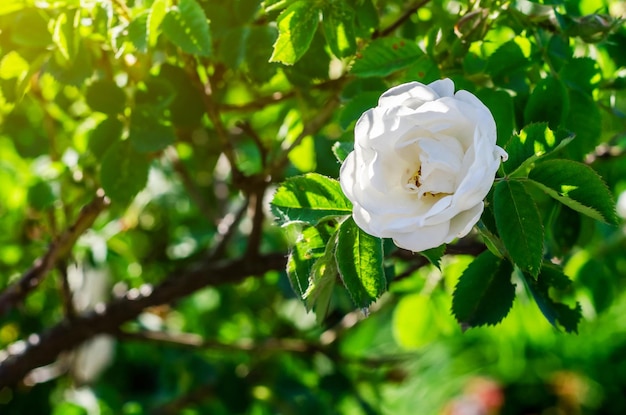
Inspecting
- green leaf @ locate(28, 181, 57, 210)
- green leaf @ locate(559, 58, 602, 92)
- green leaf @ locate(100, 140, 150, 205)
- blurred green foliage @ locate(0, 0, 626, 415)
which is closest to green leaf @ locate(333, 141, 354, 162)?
blurred green foliage @ locate(0, 0, 626, 415)

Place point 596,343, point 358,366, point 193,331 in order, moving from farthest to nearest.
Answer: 1. point 596,343
2. point 193,331
3. point 358,366

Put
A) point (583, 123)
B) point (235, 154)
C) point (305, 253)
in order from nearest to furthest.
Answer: point (305, 253) → point (583, 123) → point (235, 154)

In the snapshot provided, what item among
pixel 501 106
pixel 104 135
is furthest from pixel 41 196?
pixel 501 106

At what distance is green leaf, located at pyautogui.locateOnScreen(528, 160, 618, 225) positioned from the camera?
55 centimetres

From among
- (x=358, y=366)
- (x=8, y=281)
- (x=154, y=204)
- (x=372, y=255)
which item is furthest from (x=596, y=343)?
(x=372, y=255)

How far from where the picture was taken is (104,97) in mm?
841

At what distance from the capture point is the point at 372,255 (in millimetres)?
558

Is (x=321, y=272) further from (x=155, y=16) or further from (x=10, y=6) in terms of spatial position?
(x=10, y=6)

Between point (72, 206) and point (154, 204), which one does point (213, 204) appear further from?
point (72, 206)

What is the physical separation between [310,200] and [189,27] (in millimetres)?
208

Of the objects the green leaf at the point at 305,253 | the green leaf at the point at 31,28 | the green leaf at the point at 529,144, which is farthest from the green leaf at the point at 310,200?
the green leaf at the point at 31,28

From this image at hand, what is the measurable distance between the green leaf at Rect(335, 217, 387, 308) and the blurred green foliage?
0.13 ft

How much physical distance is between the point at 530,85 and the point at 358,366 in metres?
0.85

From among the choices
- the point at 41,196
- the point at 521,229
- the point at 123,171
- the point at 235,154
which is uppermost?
the point at 521,229
